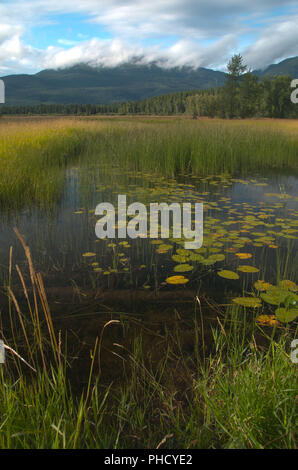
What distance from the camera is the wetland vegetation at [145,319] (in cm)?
132

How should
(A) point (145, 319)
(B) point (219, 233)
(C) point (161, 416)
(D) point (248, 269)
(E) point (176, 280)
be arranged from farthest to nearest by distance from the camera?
1. (B) point (219, 233)
2. (D) point (248, 269)
3. (E) point (176, 280)
4. (A) point (145, 319)
5. (C) point (161, 416)

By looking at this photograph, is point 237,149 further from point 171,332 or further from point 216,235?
point 171,332

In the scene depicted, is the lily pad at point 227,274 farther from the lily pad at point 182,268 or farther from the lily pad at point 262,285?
the lily pad at point 182,268

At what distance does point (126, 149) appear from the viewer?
9664 mm

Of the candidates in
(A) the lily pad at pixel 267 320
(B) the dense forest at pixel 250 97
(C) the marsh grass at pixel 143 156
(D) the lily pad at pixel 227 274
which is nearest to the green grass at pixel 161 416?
(A) the lily pad at pixel 267 320

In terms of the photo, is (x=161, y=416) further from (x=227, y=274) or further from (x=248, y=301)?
(x=227, y=274)

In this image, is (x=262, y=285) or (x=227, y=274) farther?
(x=227, y=274)

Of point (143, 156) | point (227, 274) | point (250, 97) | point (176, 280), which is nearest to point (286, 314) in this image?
point (227, 274)

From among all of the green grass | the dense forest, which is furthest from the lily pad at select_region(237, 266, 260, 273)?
the dense forest

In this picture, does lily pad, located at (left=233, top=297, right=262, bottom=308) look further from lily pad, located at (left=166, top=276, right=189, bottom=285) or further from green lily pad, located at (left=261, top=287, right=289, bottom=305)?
lily pad, located at (left=166, top=276, right=189, bottom=285)

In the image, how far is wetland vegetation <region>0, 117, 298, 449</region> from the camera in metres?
1.32

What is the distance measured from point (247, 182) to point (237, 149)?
3217mm

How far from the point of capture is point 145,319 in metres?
2.32
